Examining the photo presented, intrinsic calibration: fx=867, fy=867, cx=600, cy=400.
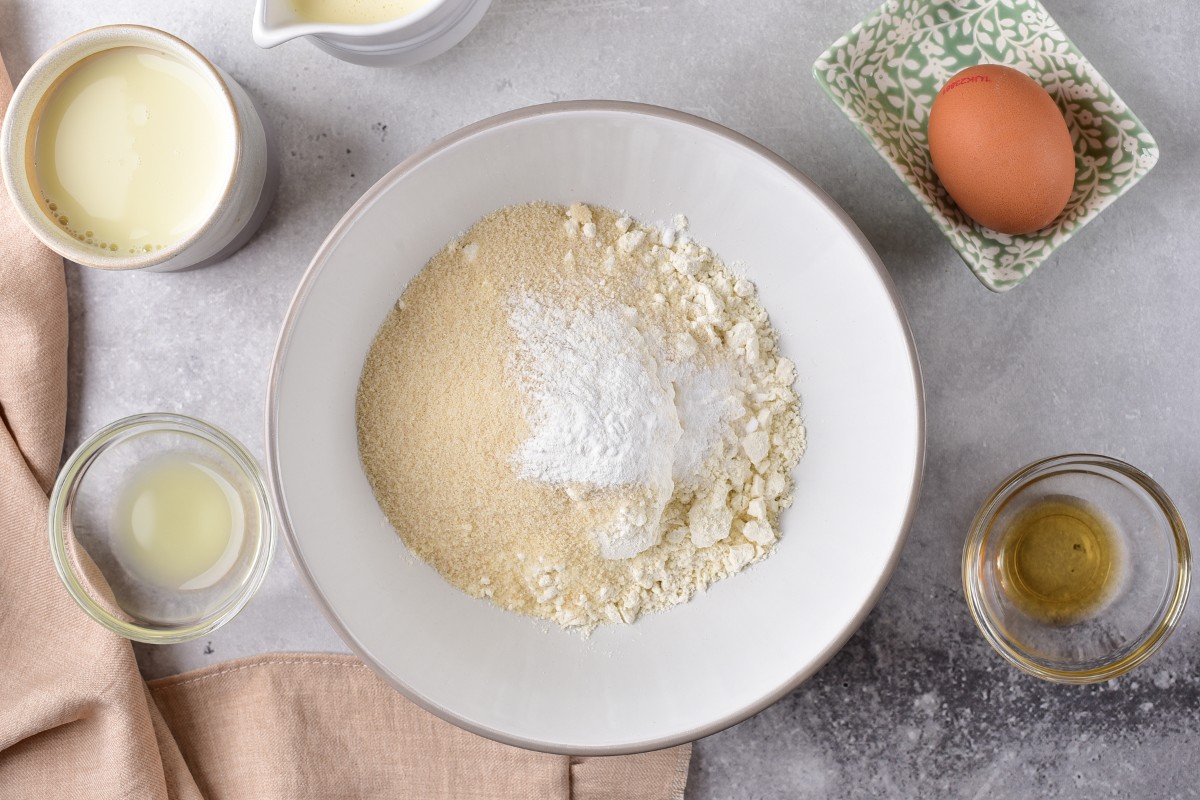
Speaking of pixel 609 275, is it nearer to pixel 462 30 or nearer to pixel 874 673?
pixel 462 30

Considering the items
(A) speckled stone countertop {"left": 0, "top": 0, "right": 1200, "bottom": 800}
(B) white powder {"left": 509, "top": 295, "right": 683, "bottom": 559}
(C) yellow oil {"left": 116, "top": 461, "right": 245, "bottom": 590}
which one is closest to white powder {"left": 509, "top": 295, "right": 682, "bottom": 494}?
(B) white powder {"left": 509, "top": 295, "right": 683, "bottom": 559}

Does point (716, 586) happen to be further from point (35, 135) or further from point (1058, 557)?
point (35, 135)

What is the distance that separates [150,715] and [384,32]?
0.98 metres

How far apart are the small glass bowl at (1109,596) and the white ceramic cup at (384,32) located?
37.4 inches

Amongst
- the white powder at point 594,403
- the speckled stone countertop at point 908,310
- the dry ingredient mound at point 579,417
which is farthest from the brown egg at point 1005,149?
the white powder at point 594,403

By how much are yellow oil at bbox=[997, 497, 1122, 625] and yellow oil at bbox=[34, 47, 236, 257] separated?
119cm

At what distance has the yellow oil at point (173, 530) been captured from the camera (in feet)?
3.94

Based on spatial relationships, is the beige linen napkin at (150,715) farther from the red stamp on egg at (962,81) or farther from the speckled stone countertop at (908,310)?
the red stamp on egg at (962,81)

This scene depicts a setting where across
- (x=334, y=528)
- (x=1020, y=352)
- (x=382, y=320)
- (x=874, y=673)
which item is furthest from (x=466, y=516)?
(x=1020, y=352)

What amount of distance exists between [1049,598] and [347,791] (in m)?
1.04

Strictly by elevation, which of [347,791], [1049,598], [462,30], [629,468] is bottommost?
[347,791]

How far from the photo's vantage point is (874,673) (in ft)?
4.09

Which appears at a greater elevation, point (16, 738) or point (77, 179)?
point (77, 179)

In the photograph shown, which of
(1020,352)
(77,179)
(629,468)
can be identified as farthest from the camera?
(1020,352)
